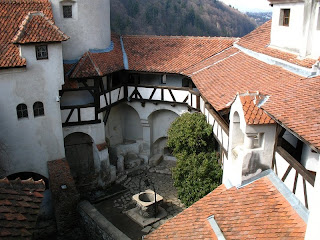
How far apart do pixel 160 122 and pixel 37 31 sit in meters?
9.93

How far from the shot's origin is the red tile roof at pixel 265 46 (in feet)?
42.5

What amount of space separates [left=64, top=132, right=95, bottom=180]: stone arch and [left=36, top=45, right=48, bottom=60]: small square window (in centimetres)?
523

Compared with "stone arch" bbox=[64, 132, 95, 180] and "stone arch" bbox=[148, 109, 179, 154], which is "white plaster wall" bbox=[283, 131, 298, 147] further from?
"stone arch" bbox=[64, 132, 95, 180]

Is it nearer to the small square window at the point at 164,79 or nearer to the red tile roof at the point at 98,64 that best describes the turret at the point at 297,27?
the small square window at the point at 164,79

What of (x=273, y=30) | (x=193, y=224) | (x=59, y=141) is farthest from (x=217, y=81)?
(x=59, y=141)

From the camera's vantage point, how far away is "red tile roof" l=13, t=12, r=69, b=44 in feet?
55.8

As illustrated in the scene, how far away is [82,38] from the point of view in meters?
20.0

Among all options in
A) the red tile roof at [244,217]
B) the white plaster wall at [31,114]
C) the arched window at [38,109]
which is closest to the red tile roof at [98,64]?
the white plaster wall at [31,114]

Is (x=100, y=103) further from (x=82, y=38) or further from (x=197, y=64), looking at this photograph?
(x=197, y=64)

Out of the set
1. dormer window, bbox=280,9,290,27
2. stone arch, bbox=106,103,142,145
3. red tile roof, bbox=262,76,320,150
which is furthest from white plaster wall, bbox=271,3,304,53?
stone arch, bbox=106,103,142,145

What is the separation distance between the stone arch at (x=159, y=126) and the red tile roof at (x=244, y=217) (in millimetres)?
11650

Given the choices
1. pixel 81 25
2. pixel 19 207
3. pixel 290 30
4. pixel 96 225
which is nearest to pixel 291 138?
pixel 290 30

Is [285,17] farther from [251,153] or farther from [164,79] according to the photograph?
[164,79]

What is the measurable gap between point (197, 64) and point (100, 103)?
5955 millimetres
